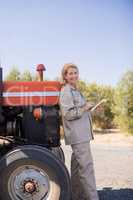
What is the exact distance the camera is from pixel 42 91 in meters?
4.75

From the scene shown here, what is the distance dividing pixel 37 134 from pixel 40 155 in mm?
360

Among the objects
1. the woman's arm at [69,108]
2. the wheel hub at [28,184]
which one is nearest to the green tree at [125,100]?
the woman's arm at [69,108]

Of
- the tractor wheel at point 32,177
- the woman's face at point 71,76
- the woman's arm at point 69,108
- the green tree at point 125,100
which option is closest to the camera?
the tractor wheel at point 32,177

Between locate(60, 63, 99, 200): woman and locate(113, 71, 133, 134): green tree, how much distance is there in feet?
56.1

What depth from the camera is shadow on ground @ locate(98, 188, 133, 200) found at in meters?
5.66

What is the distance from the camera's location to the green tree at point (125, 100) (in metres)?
21.9

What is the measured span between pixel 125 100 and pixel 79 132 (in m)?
17.4

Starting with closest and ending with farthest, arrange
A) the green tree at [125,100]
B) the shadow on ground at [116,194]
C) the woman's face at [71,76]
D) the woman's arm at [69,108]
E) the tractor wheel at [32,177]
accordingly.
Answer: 1. the tractor wheel at [32,177]
2. the woman's arm at [69,108]
3. the woman's face at [71,76]
4. the shadow on ground at [116,194]
5. the green tree at [125,100]

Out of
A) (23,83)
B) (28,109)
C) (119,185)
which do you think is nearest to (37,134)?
(28,109)

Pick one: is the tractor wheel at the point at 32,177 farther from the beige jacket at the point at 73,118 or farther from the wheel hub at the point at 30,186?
the beige jacket at the point at 73,118

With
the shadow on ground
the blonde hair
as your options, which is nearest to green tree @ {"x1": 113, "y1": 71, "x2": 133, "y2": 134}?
the shadow on ground

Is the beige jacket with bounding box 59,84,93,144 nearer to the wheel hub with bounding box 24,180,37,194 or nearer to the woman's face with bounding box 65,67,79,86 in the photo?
the woman's face with bounding box 65,67,79,86

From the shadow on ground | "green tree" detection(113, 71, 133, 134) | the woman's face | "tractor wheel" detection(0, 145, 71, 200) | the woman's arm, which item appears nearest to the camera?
"tractor wheel" detection(0, 145, 71, 200)

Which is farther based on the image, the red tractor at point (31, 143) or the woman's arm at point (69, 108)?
the woman's arm at point (69, 108)
